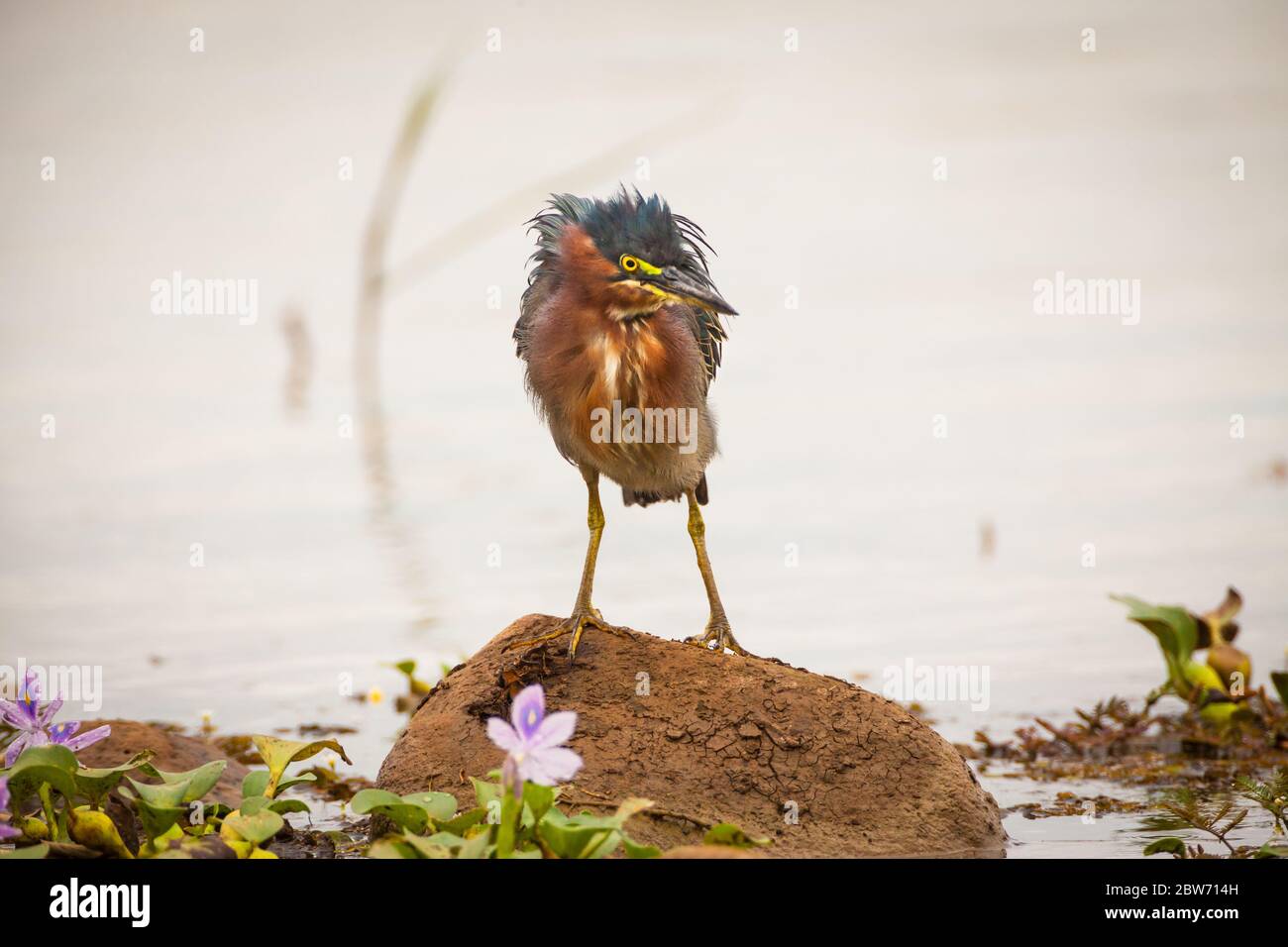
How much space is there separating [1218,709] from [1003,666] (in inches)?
62.0

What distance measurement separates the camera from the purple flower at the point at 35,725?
233 inches

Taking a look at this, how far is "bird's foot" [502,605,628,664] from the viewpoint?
7.00 m

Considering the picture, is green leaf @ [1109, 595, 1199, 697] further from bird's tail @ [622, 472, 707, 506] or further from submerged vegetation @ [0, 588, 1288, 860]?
bird's tail @ [622, 472, 707, 506]

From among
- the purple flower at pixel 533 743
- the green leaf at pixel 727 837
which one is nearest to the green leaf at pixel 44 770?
the purple flower at pixel 533 743

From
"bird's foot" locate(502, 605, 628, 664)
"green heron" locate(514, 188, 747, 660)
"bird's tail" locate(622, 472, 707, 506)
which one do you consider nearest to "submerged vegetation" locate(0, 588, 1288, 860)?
"bird's foot" locate(502, 605, 628, 664)

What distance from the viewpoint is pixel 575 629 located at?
7.03 m

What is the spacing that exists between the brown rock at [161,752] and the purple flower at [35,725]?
3.96 feet

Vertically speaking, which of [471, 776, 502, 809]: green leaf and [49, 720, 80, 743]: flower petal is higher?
[49, 720, 80, 743]: flower petal

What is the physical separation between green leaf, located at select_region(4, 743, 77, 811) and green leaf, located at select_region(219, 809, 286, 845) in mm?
588

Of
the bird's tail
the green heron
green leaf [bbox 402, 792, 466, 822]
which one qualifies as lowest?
green leaf [bbox 402, 792, 466, 822]
